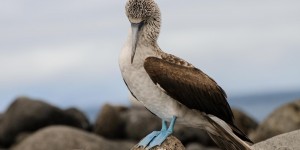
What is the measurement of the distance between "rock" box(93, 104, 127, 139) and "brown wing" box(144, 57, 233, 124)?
53.4 feet

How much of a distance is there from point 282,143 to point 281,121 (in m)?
8.87

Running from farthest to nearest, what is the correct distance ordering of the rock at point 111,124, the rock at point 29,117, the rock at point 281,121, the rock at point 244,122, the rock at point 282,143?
the rock at point 111,124, the rock at point 244,122, the rock at point 29,117, the rock at point 281,121, the rock at point 282,143

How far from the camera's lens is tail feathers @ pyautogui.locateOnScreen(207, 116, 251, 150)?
9828 mm

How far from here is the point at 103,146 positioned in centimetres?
1948

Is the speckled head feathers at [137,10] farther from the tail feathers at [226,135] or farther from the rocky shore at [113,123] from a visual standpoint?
the rocky shore at [113,123]

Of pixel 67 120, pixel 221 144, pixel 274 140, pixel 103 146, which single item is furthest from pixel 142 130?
pixel 221 144

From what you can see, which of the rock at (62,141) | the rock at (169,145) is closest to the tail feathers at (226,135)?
the rock at (169,145)

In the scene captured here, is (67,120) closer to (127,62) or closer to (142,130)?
(142,130)

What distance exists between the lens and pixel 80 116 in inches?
1055

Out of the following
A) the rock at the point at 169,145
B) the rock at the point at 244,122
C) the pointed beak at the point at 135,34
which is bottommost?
the rock at the point at 244,122

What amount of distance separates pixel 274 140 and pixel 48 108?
14.1m

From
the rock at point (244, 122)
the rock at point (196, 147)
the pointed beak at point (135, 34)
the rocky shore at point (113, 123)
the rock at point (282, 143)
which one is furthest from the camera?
the rock at point (244, 122)

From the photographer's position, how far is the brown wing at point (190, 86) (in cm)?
940

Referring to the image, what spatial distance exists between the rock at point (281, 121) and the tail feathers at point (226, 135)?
11.1m
